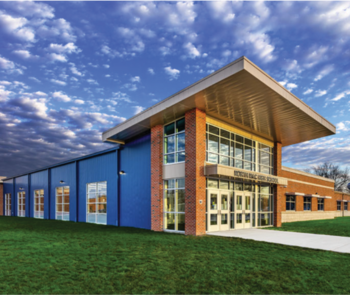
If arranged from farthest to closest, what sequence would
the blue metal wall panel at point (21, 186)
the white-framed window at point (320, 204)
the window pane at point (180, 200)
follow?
the blue metal wall panel at point (21, 186), the white-framed window at point (320, 204), the window pane at point (180, 200)

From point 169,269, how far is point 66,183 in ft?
69.9

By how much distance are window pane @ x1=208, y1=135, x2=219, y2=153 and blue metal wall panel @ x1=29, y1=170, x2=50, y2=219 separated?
2090cm

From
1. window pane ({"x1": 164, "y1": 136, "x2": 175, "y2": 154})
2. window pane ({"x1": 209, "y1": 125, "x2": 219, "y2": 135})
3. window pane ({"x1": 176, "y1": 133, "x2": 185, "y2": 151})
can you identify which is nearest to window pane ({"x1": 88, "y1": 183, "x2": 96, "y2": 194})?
window pane ({"x1": 164, "y1": 136, "x2": 175, "y2": 154})

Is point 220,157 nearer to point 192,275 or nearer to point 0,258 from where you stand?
point 192,275

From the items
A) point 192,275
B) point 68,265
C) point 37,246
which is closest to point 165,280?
point 192,275

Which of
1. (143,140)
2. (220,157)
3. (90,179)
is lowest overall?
(90,179)

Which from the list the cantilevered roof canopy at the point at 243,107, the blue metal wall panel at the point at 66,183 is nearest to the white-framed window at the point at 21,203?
the blue metal wall panel at the point at 66,183

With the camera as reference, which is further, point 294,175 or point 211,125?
point 294,175

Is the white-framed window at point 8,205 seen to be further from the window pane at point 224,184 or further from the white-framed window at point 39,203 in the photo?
the window pane at point 224,184

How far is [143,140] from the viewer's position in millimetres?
17578

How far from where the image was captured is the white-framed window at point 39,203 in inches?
1218

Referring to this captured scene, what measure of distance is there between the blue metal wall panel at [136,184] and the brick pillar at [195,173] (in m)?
3.52

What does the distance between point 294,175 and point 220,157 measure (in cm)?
1438

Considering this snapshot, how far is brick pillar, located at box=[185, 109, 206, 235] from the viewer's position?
13453mm
